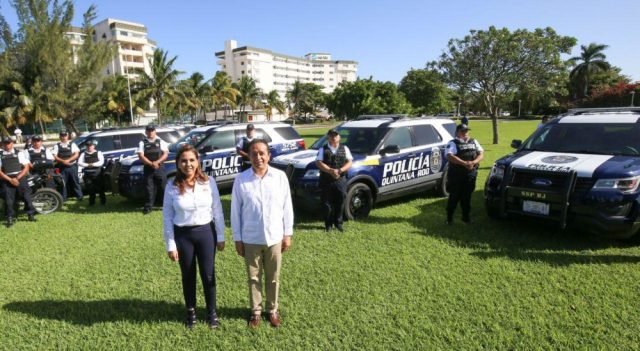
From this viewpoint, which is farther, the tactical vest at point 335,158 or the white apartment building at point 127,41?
the white apartment building at point 127,41

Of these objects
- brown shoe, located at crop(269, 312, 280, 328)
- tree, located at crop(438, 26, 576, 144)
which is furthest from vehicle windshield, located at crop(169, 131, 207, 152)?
tree, located at crop(438, 26, 576, 144)

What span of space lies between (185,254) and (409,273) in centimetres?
254

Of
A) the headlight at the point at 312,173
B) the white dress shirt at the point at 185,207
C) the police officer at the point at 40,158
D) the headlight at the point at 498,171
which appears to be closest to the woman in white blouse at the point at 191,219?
the white dress shirt at the point at 185,207

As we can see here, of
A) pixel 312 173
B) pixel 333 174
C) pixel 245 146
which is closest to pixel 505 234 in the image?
pixel 333 174

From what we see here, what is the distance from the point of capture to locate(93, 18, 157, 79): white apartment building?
63.2 metres

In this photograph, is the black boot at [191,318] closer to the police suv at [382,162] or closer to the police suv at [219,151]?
the police suv at [382,162]

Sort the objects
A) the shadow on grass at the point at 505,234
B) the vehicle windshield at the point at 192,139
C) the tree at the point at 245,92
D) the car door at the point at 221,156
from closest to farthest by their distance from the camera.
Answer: the shadow on grass at the point at 505,234 < the car door at the point at 221,156 < the vehicle windshield at the point at 192,139 < the tree at the point at 245,92

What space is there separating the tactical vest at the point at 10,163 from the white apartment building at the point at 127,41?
62341 mm

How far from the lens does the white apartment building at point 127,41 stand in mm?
63225

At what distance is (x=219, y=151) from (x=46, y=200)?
11.8 feet

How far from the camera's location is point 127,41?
210 ft

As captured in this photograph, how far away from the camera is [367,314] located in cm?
354

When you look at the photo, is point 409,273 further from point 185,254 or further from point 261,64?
point 261,64

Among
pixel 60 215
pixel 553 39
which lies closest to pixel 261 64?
pixel 553 39
